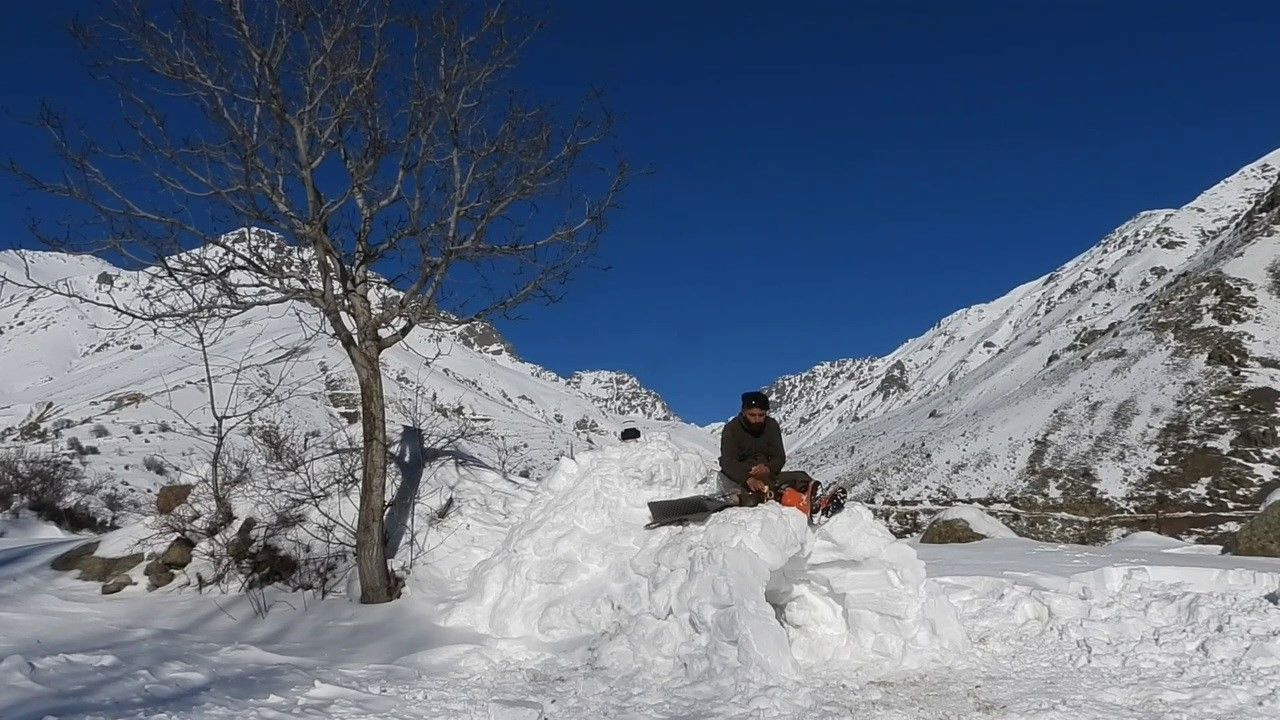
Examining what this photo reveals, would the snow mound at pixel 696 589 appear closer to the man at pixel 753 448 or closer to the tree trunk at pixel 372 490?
the man at pixel 753 448

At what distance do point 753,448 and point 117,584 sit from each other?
6.38m

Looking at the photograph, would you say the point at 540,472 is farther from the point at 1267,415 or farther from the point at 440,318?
the point at 1267,415

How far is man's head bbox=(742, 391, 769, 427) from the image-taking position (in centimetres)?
767

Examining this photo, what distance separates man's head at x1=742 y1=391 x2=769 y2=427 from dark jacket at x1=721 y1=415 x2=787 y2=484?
2.8 inches

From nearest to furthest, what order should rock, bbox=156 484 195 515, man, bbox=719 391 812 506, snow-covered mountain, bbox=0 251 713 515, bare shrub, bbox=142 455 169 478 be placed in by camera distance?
man, bbox=719 391 812 506 → rock, bbox=156 484 195 515 → snow-covered mountain, bbox=0 251 713 515 → bare shrub, bbox=142 455 169 478

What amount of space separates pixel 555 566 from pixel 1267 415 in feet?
121

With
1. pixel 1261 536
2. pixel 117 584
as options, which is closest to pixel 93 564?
pixel 117 584

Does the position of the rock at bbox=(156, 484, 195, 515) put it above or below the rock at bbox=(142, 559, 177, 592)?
above

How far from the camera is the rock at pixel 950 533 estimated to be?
14.9 m

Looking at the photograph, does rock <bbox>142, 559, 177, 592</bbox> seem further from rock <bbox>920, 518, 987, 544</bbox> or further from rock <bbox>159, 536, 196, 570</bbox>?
rock <bbox>920, 518, 987, 544</bbox>

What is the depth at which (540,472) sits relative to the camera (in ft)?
57.9

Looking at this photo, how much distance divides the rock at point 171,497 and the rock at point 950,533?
12.3 metres

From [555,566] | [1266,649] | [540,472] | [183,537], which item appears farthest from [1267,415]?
[183,537]

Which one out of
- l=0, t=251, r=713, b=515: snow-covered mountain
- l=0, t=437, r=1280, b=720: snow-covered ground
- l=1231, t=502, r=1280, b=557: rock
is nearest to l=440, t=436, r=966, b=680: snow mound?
l=0, t=437, r=1280, b=720: snow-covered ground
